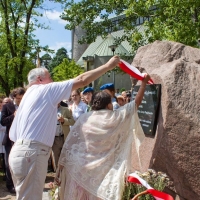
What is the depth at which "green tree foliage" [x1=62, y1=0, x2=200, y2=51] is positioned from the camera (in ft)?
27.1

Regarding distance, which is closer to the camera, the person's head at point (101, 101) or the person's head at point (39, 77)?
the person's head at point (39, 77)

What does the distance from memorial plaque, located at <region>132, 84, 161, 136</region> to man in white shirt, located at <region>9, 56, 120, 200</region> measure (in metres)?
0.93

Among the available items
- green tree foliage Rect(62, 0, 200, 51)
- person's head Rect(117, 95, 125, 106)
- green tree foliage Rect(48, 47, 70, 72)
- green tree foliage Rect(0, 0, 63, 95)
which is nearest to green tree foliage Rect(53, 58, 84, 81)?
green tree foliage Rect(0, 0, 63, 95)

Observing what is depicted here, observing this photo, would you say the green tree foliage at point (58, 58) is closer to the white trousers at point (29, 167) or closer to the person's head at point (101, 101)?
the person's head at point (101, 101)

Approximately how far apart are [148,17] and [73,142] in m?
7.59

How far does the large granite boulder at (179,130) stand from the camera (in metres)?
3.68

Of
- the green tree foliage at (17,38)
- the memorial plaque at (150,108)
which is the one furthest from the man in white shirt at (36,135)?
the green tree foliage at (17,38)

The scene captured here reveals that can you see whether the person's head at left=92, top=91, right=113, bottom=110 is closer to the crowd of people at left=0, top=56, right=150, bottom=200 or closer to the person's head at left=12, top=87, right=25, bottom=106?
the crowd of people at left=0, top=56, right=150, bottom=200

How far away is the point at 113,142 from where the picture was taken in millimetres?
3689

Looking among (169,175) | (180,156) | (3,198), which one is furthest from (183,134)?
(3,198)

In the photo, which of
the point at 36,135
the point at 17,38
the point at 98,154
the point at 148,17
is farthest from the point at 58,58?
the point at 36,135

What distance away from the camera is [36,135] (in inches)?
130

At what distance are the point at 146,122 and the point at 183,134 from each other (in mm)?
660

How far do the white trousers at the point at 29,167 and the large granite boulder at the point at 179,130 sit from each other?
1363 millimetres
